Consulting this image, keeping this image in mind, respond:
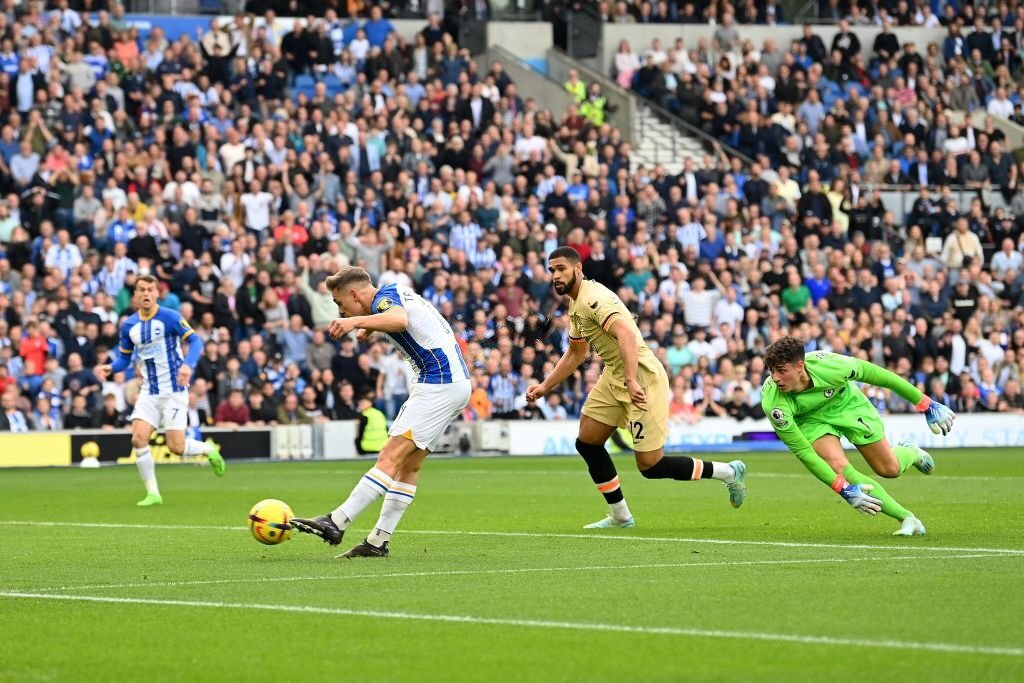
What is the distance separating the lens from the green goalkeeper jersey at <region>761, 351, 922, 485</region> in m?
13.3

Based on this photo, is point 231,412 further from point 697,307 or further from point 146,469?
point 146,469

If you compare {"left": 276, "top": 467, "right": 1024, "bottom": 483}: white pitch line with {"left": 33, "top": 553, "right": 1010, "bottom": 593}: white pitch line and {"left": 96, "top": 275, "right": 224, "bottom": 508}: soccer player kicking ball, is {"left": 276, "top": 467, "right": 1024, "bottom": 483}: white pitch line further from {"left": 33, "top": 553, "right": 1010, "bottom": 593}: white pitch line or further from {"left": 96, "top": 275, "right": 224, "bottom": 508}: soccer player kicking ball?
{"left": 33, "top": 553, "right": 1010, "bottom": 593}: white pitch line

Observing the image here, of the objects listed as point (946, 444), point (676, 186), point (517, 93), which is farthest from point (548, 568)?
point (517, 93)

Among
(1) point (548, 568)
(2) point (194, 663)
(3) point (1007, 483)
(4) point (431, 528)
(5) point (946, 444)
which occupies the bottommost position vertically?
(5) point (946, 444)

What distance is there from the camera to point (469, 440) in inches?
1206

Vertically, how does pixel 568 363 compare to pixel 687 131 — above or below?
above

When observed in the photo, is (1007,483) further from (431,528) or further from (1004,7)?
(1004,7)

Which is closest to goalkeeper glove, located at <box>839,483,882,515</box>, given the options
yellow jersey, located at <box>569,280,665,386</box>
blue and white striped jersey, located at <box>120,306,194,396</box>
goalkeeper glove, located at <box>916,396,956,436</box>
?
goalkeeper glove, located at <box>916,396,956,436</box>

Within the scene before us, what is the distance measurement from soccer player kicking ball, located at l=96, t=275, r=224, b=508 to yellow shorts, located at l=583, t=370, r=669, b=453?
20.0 ft

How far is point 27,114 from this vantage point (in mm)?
31734

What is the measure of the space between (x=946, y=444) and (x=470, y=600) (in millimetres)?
22569

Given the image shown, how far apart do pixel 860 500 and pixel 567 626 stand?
15.0 feet

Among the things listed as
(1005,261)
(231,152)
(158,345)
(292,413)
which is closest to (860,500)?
(158,345)

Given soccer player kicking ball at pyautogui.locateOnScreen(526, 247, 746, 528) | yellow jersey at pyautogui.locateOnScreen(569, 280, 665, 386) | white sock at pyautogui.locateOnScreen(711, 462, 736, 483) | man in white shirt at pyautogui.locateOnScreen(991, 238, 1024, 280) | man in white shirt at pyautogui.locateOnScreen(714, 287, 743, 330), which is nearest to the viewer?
soccer player kicking ball at pyautogui.locateOnScreen(526, 247, 746, 528)
